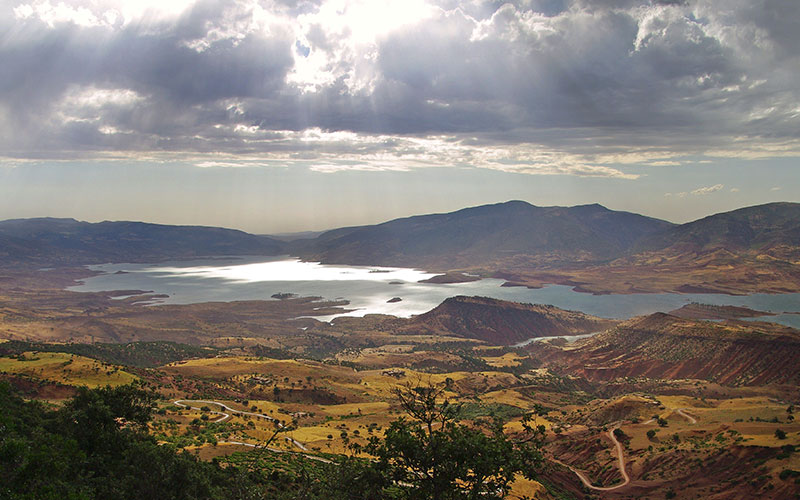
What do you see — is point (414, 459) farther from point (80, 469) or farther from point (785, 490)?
point (785, 490)

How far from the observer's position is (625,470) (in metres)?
36.7

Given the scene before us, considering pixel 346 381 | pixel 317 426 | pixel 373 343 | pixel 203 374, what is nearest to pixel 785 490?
pixel 317 426

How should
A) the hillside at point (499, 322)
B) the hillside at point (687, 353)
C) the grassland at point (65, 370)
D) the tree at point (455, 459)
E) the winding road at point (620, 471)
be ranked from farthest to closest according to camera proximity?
the hillside at point (499, 322) < the hillside at point (687, 353) < the grassland at point (65, 370) < the winding road at point (620, 471) < the tree at point (455, 459)

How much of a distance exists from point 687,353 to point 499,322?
60.6 metres

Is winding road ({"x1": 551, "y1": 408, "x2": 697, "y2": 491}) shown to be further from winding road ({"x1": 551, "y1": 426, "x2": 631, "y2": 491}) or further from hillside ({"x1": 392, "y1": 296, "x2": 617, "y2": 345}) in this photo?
hillside ({"x1": 392, "y1": 296, "x2": 617, "y2": 345})

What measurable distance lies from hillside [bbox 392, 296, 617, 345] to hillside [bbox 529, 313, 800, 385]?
93.7 feet

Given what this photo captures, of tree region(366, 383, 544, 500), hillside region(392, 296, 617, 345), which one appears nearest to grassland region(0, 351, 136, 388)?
tree region(366, 383, 544, 500)

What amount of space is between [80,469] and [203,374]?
140 feet

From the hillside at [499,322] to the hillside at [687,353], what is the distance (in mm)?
28571

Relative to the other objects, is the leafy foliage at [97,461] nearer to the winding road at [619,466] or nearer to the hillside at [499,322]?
the winding road at [619,466]

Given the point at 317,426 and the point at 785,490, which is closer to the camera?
the point at 785,490

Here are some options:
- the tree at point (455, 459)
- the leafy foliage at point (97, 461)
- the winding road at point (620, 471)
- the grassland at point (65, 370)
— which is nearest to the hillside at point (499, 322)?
the winding road at point (620, 471)

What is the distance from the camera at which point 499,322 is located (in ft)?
463

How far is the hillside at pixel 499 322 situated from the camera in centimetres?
13675
